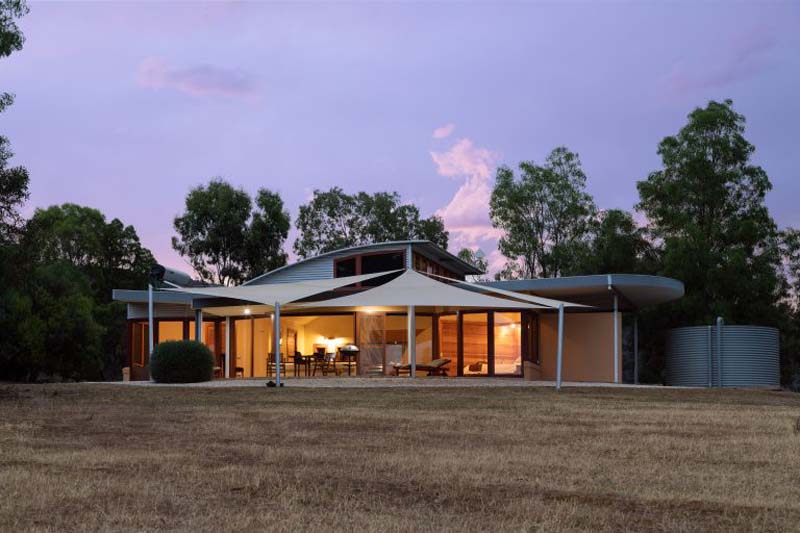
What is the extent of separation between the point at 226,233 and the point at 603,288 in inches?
758

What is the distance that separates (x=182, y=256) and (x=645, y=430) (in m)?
29.7

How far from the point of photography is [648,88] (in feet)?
77.4

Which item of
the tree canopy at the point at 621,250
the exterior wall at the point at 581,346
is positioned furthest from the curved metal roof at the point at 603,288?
the tree canopy at the point at 621,250

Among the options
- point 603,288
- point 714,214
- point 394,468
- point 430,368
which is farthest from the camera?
point 714,214

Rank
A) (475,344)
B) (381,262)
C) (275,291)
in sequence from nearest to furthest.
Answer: (275,291) → (475,344) → (381,262)

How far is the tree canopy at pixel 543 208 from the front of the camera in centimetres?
3462

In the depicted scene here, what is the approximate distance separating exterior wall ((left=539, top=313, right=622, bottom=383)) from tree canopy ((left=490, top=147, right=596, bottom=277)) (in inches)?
468

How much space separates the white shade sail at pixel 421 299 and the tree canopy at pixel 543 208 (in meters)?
16.8

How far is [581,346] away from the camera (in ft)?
73.7

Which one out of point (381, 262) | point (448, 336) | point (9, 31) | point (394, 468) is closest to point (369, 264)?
point (381, 262)

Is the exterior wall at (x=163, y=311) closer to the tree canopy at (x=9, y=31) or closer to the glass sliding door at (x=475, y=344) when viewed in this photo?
the glass sliding door at (x=475, y=344)

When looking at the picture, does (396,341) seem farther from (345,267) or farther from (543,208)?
(543,208)

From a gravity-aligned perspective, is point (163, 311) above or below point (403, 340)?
above

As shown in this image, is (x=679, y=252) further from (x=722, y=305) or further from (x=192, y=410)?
(x=192, y=410)
